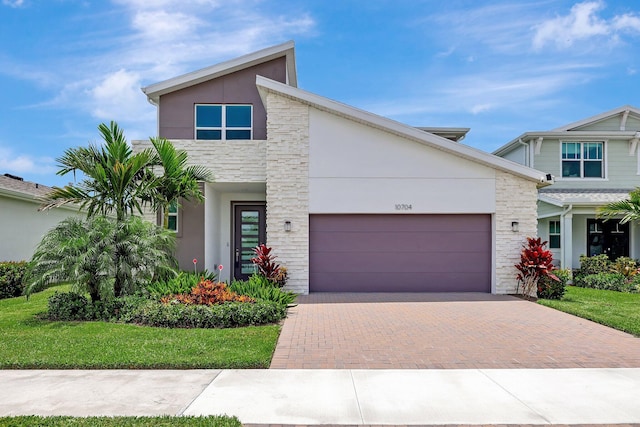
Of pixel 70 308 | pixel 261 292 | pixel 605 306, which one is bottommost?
pixel 605 306

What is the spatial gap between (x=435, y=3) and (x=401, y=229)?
6.08 metres

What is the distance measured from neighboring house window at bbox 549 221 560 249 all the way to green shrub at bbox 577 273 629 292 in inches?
97.3

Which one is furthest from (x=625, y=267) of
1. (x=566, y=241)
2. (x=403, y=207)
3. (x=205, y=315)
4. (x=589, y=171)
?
(x=205, y=315)

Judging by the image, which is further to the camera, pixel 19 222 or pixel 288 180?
pixel 19 222

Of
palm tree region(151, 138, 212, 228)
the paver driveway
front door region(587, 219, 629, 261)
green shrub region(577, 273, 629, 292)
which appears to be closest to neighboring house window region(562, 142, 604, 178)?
front door region(587, 219, 629, 261)

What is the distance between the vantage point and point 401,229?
1285cm

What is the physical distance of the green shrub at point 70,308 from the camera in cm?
890

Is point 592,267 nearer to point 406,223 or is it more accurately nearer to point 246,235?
point 406,223

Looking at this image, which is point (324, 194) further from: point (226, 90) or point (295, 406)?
point (295, 406)

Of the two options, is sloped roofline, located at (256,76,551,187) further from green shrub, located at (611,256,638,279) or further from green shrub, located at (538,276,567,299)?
green shrub, located at (611,256,638,279)

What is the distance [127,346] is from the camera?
266 inches

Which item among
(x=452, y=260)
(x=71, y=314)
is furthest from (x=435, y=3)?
(x=71, y=314)

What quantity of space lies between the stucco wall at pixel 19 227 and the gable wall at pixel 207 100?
17.0 ft

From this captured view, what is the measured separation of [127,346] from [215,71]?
10.1 metres
